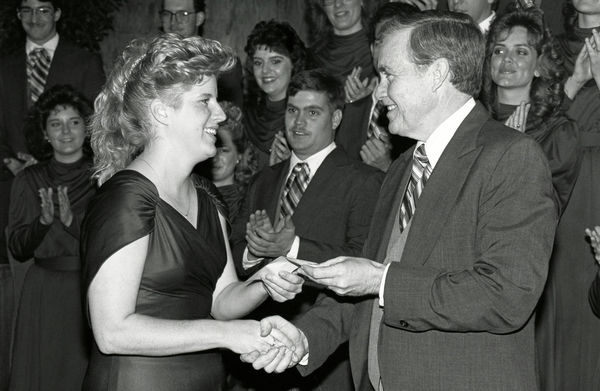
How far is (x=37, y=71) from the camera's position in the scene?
651cm

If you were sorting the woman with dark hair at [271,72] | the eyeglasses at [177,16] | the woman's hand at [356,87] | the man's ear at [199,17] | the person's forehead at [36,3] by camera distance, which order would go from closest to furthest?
the woman's hand at [356,87]
the woman with dark hair at [271,72]
the eyeglasses at [177,16]
the man's ear at [199,17]
the person's forehead at [36,3]

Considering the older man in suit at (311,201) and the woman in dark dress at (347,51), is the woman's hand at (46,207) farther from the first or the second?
the woman in dark dress at (347,51)

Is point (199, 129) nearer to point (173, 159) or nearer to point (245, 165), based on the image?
point (173, 159)

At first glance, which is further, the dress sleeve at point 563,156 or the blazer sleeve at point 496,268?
the dress sleeve at point 563,156

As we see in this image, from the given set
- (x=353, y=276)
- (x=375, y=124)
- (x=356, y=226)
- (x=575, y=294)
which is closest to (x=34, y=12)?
(x=375, y=124)

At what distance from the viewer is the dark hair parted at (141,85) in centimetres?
308

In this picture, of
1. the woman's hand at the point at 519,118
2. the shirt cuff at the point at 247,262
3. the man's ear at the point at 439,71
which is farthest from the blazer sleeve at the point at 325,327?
the woman's hand at the point at 519,118

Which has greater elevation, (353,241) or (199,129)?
(199,129)

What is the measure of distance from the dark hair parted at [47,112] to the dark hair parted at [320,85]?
1.59 meters

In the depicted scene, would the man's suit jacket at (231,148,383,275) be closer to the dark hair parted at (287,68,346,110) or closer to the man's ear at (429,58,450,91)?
the dark hair parted at (287,68,346,110)

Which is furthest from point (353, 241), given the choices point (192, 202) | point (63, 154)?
point (63, 154)

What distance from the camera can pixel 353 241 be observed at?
4.52 metres

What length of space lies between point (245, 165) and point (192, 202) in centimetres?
244

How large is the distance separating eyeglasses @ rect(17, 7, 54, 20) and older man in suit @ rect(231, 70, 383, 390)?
7.96 ft
